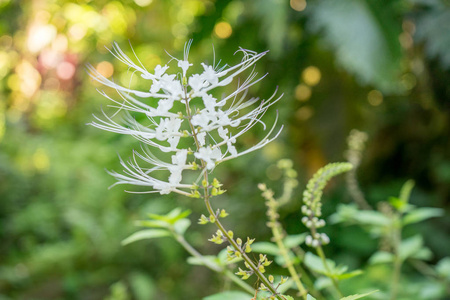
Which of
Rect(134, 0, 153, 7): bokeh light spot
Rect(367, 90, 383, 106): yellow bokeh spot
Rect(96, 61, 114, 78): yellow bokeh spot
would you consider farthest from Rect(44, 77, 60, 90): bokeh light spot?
Rect(367, 90, 383, 106): yellow bokeh spot

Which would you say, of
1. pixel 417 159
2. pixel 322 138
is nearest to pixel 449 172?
pixel 417 159

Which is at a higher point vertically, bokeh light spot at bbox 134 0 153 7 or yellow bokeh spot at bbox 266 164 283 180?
bokeh light spot at bbox 134 0 153 7

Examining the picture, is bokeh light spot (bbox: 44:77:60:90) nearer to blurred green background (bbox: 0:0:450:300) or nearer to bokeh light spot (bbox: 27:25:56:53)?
bokeh light spot (bbox: 27:25:56:53)

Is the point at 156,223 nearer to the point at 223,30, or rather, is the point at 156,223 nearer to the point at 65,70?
the point at 223,30

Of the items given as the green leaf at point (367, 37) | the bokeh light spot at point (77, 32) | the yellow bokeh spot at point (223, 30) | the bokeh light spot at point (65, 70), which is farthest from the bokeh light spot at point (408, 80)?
the bokeh light spot at point (65, 70)

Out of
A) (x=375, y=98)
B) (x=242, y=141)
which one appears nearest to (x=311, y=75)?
(x=375, y=98)

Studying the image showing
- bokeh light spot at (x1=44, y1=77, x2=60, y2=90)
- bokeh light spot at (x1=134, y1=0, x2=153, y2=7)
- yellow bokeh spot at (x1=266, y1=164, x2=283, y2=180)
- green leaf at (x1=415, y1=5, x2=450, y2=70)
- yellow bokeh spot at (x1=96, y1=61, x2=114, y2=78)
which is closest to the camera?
green leaf at (x1=415, y1=5, x2=450, y2=70)
